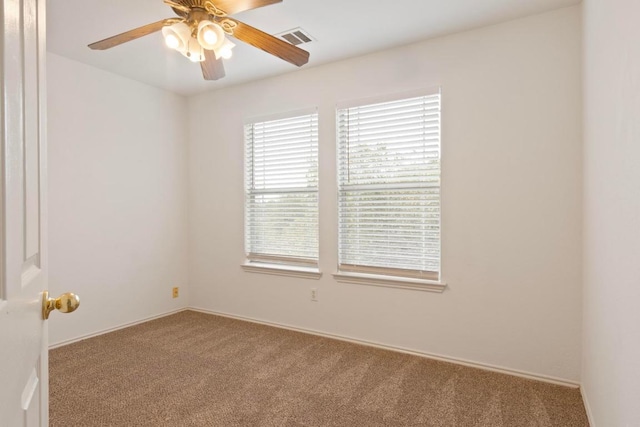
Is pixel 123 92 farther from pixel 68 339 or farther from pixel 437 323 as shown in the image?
pixel 437 323

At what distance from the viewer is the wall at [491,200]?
8.28ft

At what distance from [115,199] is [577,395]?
431 cm

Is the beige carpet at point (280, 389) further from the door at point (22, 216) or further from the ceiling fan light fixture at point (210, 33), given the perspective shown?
the ceiling fan light fixture at point (210, 33)

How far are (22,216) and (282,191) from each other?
Answer: 316 cm

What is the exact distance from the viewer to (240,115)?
4.09m

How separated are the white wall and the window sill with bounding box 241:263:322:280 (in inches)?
86.5

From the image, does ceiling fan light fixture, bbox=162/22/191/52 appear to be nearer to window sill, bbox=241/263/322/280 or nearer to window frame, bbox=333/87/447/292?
window frame, bbox=333/87/447/292

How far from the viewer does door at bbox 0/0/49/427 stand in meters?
0.59

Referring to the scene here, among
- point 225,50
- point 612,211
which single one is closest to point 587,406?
point 612,211

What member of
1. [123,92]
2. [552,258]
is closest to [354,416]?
[552,258]

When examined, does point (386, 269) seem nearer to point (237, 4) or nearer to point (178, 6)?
point (237, 4)

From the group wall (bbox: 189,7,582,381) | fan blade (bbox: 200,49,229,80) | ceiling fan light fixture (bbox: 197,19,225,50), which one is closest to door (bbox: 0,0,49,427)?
ceiling fan light fixture (bbox: 197,19,225,50)

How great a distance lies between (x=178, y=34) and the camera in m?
2.00

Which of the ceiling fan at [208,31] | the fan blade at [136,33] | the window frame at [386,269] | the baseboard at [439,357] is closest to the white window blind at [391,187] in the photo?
the window frame at [386,269]
